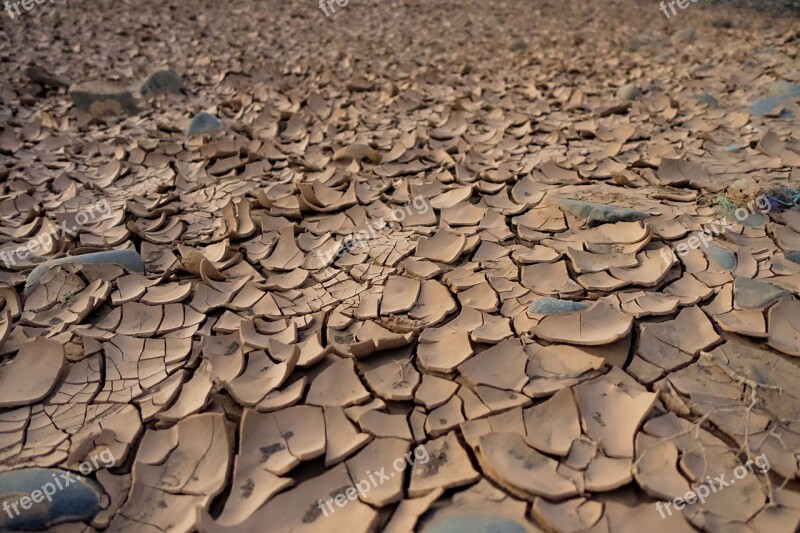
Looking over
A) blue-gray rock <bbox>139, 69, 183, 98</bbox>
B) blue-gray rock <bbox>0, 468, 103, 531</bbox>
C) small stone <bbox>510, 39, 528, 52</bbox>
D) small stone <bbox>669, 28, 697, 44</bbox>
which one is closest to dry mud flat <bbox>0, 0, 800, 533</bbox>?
blue-gray rock <bbox>0, 468, 103, 531</bbox>

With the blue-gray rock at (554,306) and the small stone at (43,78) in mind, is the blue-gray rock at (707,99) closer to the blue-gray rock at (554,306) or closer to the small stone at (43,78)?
the blue-gray rock at (554,306)

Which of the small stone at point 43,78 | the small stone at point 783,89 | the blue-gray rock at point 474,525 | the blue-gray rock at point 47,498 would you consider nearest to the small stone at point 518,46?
the small stone at point 783,89

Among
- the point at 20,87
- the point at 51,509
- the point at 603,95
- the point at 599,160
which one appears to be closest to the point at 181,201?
the point at 51,509

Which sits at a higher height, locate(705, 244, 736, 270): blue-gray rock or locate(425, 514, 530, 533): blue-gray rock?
locate(425, 514, 530, 533): blue-gray rock

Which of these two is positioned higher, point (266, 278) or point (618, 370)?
point (266, 278)

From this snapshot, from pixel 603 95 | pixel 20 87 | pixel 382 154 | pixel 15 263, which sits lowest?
pixel 603 95

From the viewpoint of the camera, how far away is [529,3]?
630 centimetres

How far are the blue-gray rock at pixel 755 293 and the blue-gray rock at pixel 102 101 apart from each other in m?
3.37

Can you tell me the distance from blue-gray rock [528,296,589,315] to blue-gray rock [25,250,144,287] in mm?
1252

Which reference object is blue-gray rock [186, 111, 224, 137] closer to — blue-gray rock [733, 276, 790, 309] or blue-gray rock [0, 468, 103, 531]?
blue-gray rock [0, 468, 103, 531]

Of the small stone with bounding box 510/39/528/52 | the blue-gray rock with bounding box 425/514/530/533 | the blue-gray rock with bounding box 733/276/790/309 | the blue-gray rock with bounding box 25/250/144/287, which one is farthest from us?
the small stone with bounding box 510/39/528/52

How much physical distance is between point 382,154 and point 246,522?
1921mm

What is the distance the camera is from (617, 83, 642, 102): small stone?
328 centimetres

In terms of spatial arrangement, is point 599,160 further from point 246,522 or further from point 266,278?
Result: point 246,522
